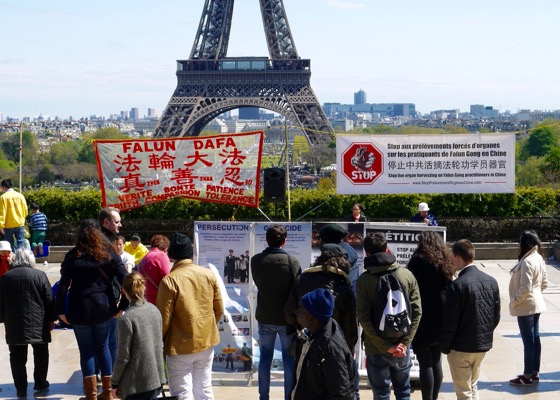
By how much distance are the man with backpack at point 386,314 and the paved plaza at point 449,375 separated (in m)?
1.43

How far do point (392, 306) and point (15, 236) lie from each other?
30.4 ft

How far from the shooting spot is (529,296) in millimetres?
8625

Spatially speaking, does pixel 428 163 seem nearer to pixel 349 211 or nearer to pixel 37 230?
pixel 349 211

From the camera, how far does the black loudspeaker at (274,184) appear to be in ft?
37.7

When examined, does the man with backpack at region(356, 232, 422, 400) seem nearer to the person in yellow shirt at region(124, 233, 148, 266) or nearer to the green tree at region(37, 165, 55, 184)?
the person in yellow shirt at region(124, 233, 148, 266)

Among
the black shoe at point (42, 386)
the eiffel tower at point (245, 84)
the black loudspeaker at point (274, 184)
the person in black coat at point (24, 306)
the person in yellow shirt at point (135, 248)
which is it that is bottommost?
the black shoe at point (42, 386)

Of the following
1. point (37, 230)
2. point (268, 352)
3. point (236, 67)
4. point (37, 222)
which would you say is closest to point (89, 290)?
point (268, 352)

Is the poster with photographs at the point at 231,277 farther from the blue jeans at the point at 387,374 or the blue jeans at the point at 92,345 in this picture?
the blue jeans at the point at 387,374

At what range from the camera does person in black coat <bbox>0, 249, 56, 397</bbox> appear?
8.23 metres

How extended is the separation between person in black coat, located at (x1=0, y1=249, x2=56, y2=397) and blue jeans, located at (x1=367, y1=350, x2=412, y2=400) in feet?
10.2

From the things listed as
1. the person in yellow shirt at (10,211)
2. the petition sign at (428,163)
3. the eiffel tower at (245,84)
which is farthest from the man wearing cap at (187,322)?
the eiffel tower at (245,84)

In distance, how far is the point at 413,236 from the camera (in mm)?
9039

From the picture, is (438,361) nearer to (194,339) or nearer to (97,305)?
(194,339)

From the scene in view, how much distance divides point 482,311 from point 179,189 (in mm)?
4438
